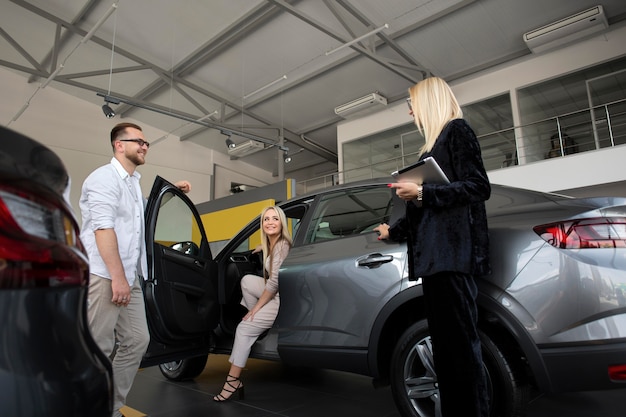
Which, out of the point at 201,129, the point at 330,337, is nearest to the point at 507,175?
the point at 330,337

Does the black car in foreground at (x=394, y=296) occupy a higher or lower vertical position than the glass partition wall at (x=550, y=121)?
lower

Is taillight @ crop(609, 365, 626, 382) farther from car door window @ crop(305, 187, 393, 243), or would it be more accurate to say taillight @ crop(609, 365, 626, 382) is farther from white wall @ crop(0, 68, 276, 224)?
white wall @ crop(0, 68, 276, 224)

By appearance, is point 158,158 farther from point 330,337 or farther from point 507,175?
point 330,337

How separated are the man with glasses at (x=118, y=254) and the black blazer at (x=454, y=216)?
1295 millimetres

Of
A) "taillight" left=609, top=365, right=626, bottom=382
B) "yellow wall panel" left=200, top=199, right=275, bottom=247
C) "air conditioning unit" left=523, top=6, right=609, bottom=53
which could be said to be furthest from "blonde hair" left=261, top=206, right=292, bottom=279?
"air conditioning unit" left=523, top=6, right=609, bottom=53

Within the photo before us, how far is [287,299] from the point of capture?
7.83ft

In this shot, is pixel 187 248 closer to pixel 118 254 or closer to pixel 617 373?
pixel 118 254

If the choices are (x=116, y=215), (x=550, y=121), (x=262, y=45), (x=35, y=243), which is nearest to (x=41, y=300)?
(x=35, y=243)

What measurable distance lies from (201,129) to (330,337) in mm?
13744

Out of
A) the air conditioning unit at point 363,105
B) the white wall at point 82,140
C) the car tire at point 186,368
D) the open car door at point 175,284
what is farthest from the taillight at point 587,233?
the white wall at point 82,140

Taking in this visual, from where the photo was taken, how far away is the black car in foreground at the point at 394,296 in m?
1.43

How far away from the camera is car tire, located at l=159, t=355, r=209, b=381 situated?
3.05 m

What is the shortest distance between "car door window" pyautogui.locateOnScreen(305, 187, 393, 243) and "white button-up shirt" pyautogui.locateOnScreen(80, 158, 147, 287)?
0.98 metres

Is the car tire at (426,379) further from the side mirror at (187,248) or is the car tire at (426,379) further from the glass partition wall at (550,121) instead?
the glass partition wall at (550,121)
